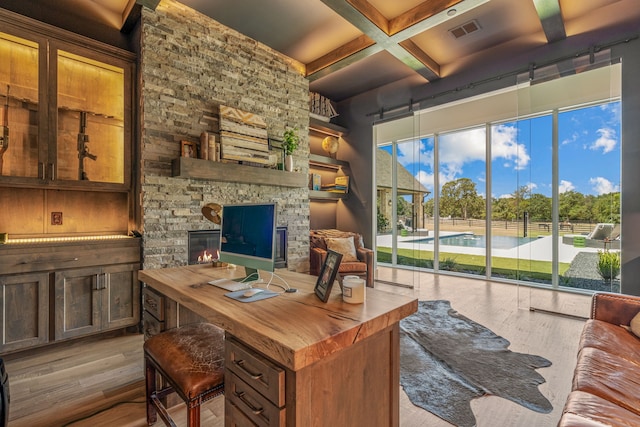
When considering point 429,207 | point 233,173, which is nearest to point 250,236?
point 233,173

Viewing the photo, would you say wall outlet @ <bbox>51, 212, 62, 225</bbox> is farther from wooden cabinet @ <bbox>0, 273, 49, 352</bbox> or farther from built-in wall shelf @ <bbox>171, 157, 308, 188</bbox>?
built-in wall shelf @ <bbox>171, 157, 308, 188</bbox>

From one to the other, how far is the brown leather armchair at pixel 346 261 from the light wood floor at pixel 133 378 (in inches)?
47.1

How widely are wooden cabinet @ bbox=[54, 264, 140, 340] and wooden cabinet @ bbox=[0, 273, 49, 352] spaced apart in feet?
0.28

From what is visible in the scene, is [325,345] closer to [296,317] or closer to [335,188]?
[296,317]

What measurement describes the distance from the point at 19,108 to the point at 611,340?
4.62m

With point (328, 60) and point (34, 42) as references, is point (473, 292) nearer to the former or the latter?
point (328, 60)

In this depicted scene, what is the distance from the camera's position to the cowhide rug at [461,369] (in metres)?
1.90

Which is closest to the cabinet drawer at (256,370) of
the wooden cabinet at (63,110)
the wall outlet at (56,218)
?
the wooden cabinet at (63,110)

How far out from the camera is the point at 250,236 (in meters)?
1.63

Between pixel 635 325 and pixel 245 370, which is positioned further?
pixel 635 325

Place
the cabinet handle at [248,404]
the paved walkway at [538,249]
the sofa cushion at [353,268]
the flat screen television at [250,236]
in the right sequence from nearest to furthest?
the cabinet handle at [248,404] < the flat screen television at [250,236] < the paved walkway at [538,249] < the sofa cushion at [353,268]

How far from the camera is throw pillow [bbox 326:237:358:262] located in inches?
176

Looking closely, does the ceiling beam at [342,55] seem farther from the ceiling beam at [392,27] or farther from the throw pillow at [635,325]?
the throw pillow at [635,325]

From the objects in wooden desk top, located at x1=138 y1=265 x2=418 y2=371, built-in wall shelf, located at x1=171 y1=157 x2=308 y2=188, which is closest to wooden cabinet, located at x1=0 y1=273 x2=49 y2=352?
built-in wall shelf, located at x1=171 y1=157 x2=308 y2=188
